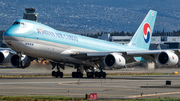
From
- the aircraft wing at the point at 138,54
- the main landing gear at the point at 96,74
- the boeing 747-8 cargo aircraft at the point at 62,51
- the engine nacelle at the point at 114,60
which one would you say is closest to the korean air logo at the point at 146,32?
the boeing 747-8 cargo aircraft at the point at 62,51

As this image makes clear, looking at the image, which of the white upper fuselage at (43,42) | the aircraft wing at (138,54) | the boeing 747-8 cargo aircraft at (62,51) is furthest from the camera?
the aircraft wing at (138,54)

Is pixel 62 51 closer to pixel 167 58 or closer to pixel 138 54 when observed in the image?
pixel 138 54

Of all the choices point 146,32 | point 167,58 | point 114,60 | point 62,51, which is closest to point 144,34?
point 146,32

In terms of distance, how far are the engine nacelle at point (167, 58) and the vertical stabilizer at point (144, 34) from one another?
40.0 feet

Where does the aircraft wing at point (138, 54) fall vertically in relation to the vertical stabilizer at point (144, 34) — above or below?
below

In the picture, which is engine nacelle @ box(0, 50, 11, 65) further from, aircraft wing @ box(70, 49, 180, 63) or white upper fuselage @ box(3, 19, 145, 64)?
aircraft wing @ box(70, 49, 180, 63)

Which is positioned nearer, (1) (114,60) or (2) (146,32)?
(1) (114,60)

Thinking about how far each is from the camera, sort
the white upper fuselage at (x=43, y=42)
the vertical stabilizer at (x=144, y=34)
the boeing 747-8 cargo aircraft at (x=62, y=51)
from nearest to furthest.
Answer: the white upper fuselage at (x=43, y=42)
the boeing 747-8 cargo aircraft at (x=62, y=51)
the vertical stabilizer at (x=144, y=34)

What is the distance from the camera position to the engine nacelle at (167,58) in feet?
135

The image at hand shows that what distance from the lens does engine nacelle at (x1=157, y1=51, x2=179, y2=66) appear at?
41.2 m

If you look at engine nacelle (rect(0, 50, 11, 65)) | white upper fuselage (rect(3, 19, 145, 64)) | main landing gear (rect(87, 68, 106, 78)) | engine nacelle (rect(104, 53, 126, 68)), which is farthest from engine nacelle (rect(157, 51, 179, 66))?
engine nacelle (rect(0, 50, 11, 65))

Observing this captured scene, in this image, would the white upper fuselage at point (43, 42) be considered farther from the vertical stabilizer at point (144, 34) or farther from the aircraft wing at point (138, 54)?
the vertical stabilizer at point (144, 34)

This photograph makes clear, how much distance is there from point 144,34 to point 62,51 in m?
17.1

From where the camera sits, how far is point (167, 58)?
136 ft
